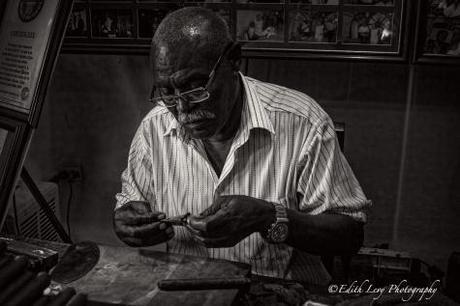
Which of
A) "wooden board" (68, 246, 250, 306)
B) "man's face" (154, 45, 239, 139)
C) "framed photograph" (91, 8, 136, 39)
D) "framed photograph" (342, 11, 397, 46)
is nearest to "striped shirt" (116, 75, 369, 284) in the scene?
"man's face" (154, 45, 239, 139)

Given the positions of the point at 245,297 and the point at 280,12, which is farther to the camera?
the point at 280,12

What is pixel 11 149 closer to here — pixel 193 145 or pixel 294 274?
pixel 193 145

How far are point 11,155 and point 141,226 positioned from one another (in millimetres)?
690

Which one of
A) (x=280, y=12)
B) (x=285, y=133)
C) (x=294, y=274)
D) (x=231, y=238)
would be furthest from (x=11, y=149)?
(x=280, y=12)

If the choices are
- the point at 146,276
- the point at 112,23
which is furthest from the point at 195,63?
the point at 112,23

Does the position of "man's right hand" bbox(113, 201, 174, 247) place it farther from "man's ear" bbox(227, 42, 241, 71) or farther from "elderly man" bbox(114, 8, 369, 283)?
"man's ear" bbox(227, 42, 241, 71)

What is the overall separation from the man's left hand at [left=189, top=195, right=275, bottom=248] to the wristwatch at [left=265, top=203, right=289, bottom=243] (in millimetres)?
28

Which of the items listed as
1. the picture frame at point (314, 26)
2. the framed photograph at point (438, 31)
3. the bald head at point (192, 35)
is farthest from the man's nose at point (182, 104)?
the framed photograph at point (438, 31)

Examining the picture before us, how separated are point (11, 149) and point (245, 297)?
94 centimetres

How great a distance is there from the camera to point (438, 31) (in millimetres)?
3178

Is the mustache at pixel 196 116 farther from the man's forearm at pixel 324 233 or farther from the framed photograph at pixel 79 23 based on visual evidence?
the framed photograph at pixel 79 23

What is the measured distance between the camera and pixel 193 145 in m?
2.44

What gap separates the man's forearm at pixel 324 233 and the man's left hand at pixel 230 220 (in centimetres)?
16

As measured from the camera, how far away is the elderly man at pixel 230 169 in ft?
6.68
